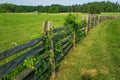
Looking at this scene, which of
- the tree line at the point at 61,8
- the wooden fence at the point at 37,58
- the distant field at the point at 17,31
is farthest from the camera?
the tree line at the point at 61,8

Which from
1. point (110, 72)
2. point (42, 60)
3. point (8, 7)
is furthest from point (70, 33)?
point (8, 7)

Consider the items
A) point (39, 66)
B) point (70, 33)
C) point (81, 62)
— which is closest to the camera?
point (39, 66)

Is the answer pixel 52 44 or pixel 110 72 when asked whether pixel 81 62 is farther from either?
pixel 52 44

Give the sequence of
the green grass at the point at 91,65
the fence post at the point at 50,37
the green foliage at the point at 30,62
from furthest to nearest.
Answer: the green grass at the point at 91,65, the fence post at the point at 50,37, the green foliage at the point at 30,62

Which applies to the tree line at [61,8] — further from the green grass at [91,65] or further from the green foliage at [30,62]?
the green foliage at [30,62]

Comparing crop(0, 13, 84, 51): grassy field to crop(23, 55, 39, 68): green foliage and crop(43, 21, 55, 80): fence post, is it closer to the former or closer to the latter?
crop(43, 21, 55, 80): fence post

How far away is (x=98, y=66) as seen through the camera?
8094 millimetres

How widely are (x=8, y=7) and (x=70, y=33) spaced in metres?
135

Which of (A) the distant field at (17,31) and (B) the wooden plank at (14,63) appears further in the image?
(A) the distant field at (17,31)

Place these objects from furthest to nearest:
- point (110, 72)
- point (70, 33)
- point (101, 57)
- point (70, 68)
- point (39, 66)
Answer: point (70, 33) → point (101, 57) → point (70, 68) → point (110, 72) → point (39, 66)

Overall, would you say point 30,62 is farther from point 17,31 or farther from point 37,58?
Answer: point 17,31

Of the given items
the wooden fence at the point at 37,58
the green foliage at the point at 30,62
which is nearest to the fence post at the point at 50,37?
the wooden fence at the point at 37,58

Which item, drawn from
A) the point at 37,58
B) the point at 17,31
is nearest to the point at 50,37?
the point at 37,58

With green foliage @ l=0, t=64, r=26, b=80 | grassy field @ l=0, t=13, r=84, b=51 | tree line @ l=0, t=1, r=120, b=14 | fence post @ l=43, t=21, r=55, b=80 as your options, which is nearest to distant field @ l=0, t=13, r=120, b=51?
grassy field @ l=0, t=13, r=84, b=51
